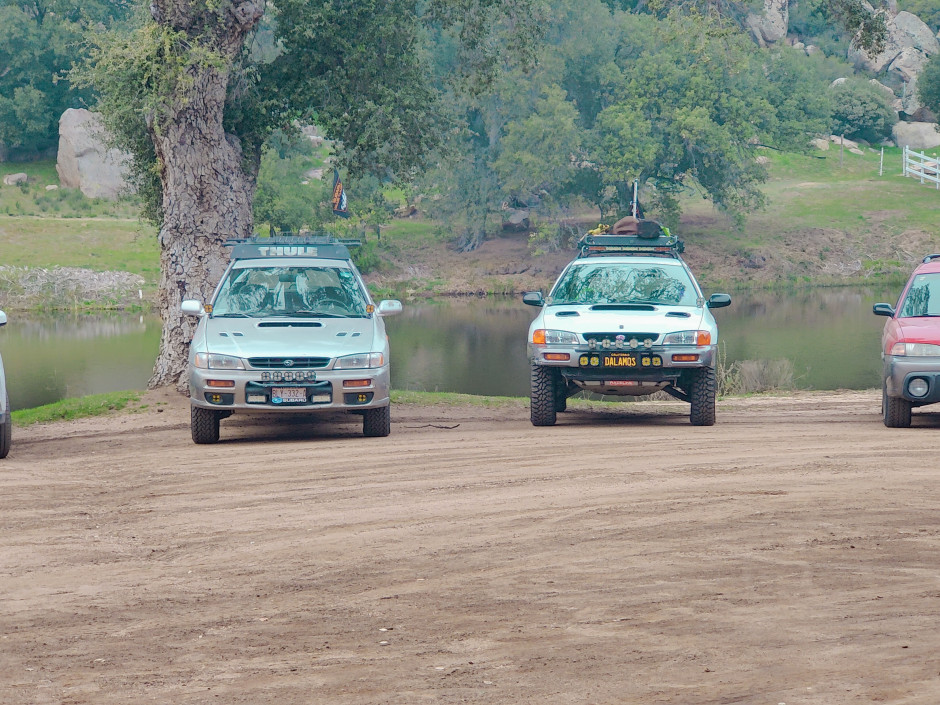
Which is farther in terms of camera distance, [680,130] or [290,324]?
[680,130]

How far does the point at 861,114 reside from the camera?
76.7m

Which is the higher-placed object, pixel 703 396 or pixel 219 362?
pixel 219 362

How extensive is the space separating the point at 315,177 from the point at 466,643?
64487 mm

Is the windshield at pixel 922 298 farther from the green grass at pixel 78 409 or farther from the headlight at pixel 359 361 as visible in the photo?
the green grass at pixel 78 409

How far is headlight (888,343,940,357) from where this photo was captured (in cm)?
1361

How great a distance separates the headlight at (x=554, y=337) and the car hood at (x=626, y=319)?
5cm

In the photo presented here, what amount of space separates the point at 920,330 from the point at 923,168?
184 feet

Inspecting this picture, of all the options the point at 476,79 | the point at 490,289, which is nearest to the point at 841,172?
the point at 490,289

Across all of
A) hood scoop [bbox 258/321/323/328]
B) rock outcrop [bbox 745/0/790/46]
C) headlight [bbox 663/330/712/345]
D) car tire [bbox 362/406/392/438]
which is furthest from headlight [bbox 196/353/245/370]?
rock outcrop [bbox 745/0/790/46]

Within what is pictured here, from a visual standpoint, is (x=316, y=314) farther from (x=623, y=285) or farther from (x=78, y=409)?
(x=78, y=409)

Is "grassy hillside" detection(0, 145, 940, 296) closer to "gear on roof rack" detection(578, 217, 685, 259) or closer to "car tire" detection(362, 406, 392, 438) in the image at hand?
"gear on roof rack" detection(578, 217, 685, 259)

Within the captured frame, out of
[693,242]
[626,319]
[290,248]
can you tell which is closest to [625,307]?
[626,319]

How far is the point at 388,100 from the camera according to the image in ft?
65.8

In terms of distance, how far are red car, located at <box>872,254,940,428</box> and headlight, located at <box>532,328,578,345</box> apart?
3.39 meters
